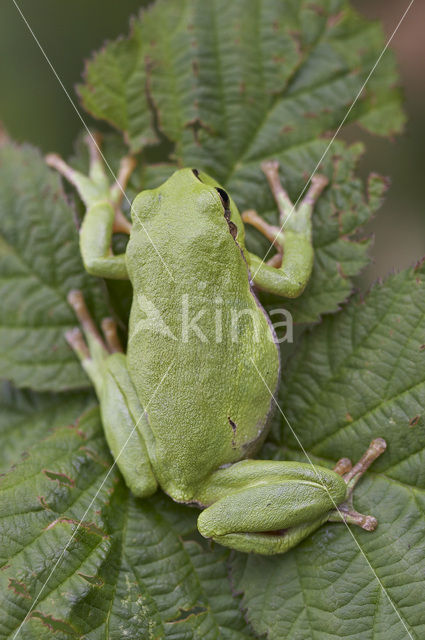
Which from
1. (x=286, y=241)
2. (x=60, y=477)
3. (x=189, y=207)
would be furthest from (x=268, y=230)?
(x=60, y=477)

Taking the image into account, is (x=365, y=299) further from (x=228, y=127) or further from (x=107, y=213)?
(x=107, y=213)

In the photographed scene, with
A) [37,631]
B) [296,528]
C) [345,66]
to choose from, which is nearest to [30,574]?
[37,631]

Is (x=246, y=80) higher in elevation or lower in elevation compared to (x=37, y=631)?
higher

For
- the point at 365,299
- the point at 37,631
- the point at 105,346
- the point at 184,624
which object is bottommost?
the point at 184,624

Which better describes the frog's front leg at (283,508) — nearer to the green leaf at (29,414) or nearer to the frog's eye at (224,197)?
the green leaf at (29,414)

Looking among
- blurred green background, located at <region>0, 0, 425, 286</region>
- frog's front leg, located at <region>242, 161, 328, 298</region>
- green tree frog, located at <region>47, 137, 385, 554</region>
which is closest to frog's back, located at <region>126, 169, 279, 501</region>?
green tree frog, located at <region>47, 137, 385, 554</region>

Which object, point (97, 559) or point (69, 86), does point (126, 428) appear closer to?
point (97, 559)

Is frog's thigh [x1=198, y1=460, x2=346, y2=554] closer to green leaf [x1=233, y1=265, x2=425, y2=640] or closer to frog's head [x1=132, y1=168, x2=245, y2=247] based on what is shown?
green leaf [x1=233, y1=265, x2=425, y2=640]

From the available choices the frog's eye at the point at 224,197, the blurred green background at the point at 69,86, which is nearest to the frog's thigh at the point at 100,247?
the frog's eye at the point at 224,197
